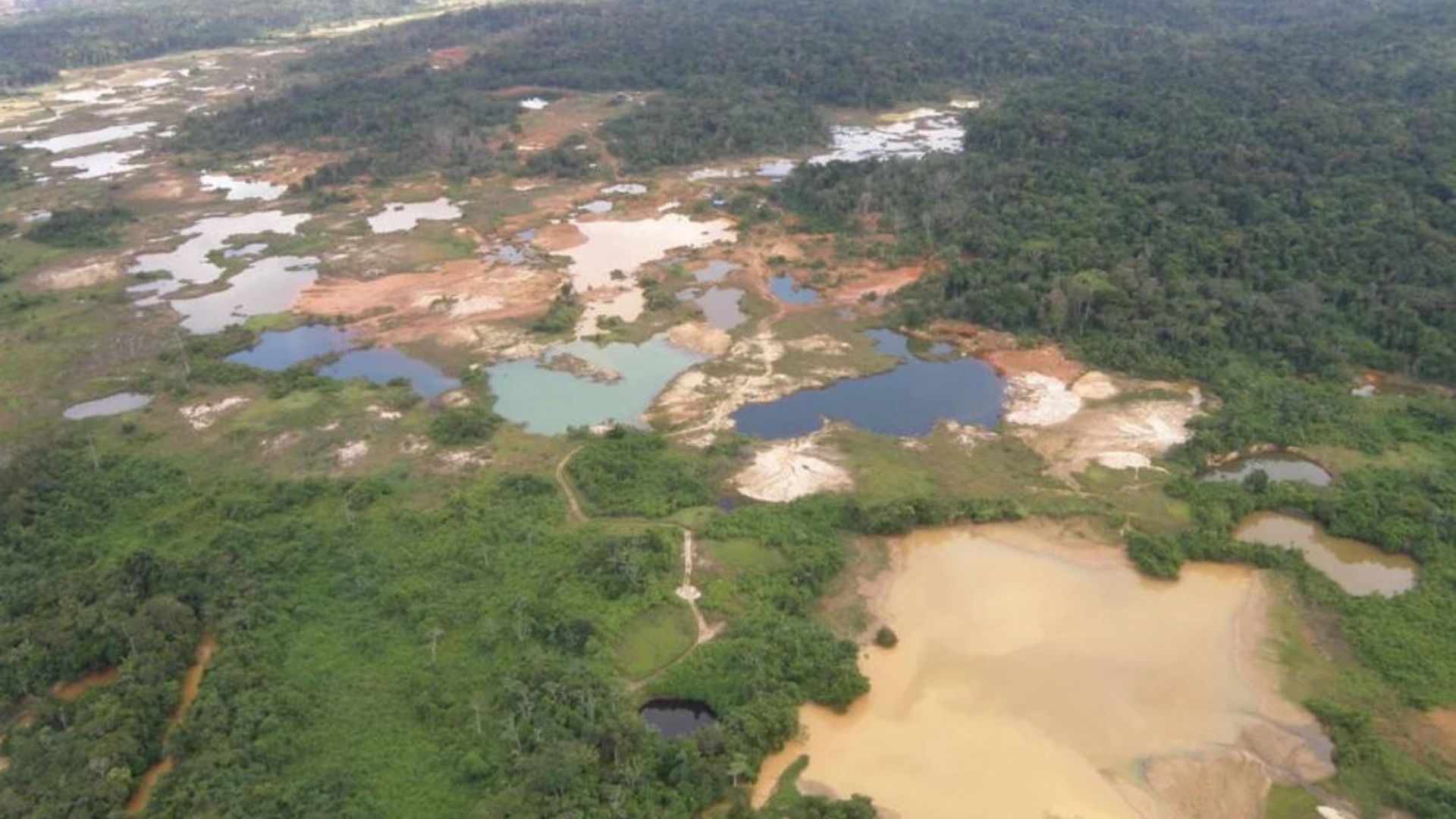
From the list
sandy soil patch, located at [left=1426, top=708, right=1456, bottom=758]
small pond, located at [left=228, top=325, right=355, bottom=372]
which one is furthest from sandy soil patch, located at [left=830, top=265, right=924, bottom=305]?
sandy soil patch, located at [left=1426, top=708, right=1456, bottom=758]

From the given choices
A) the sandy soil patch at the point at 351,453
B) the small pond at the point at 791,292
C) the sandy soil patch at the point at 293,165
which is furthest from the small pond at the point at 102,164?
the small pond at the point at 791,292

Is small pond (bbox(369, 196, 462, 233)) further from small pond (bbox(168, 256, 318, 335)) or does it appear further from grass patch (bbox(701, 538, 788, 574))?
grass patch (bbox(701, 538, 788, 574))

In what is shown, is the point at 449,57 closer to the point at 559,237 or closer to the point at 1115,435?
the point at 559,237

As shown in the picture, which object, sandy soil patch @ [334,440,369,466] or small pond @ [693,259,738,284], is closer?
sandy soil patch @ [334,440,369,466]

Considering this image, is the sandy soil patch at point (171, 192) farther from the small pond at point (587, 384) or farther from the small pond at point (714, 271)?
the small pond at point (587, 384)

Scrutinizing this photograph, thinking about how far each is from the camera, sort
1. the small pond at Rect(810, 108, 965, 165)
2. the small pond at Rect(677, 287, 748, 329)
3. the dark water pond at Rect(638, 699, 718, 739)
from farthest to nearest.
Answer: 1. the small pond at Rect(810, 108, 965, 165)
2. the small pond at Rect(677, 287, 748, 329)
3. the dark water pond at Rect(638, 699, 718, 739)

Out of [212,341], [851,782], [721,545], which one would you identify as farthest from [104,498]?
[851,782]
